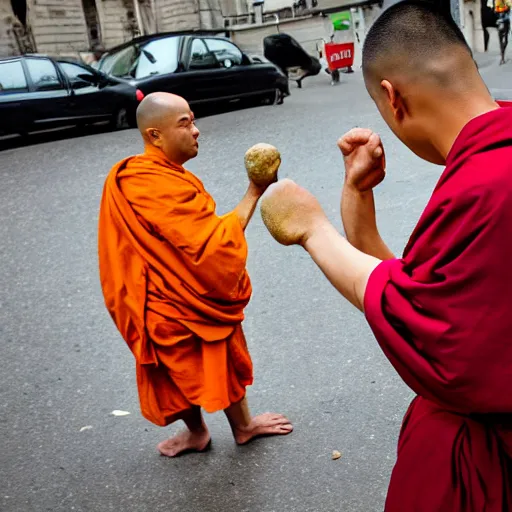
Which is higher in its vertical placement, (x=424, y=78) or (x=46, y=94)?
(x=424, y=78)

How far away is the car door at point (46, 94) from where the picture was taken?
11133mm

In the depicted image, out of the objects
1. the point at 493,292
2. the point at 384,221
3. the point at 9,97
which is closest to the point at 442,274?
the point at 493,292

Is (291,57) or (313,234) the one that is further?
(291,57)

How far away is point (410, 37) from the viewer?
149cm

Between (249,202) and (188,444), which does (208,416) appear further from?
(249,202)

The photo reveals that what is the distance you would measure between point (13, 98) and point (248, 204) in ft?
29.8

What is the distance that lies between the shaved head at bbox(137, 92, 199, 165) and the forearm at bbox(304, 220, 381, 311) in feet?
5.41

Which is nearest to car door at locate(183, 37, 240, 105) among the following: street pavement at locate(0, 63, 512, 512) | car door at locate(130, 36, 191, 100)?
Answer: car door at locate(130, 36, 191, 100)

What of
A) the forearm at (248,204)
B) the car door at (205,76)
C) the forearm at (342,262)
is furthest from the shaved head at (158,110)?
the car door at (205,76)

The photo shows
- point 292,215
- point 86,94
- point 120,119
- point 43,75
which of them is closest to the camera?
point 292,215

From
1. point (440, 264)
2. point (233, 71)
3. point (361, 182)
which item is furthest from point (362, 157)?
point (233, 71)

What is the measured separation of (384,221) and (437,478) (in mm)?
4774

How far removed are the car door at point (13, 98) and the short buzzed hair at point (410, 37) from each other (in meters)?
10.3

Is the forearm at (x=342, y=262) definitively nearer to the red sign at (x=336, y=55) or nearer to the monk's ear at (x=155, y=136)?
the monk's ear at (x=155, y=136)
